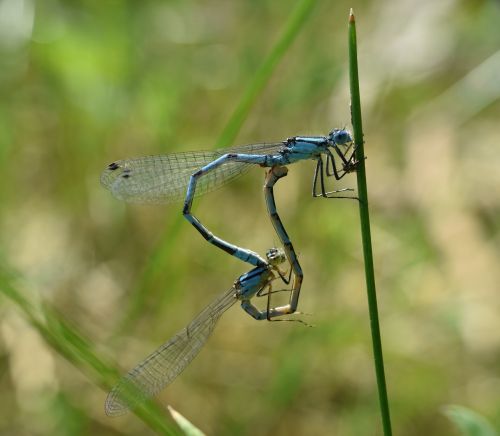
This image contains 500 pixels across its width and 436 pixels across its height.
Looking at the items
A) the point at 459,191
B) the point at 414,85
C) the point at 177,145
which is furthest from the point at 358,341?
the point at 414,85

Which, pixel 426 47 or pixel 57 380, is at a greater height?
pixel 426 47

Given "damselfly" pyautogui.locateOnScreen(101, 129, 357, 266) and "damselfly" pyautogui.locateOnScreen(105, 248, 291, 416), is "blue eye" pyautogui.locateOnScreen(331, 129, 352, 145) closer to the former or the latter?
"damselfly" pyautogui.locateOnScreen(101, 129, 357, 266)

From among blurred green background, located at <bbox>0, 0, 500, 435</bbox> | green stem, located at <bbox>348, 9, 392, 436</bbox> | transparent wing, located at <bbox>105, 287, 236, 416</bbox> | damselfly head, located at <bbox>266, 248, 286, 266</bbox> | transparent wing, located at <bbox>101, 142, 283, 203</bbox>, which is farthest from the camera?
blurred green background, located at <bbox>0, 0, 500, 435</bbox>

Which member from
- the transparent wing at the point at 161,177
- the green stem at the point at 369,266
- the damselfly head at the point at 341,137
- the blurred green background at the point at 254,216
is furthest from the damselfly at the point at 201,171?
the green stem at the point at 369,266

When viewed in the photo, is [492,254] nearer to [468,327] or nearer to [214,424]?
[468,327]

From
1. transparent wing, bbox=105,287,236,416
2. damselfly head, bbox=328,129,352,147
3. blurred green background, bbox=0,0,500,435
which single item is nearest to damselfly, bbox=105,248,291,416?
transparent wing, bbox=105,287,236,416

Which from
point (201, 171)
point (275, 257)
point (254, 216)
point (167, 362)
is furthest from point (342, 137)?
point (254, 216)

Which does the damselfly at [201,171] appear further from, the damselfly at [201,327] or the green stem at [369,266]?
the green stem at [369,266]
